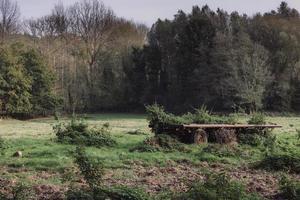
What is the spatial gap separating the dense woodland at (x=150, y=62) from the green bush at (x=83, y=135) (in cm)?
3285

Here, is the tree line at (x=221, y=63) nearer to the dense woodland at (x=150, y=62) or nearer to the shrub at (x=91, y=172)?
the dense woodland at (x=150, y=62)

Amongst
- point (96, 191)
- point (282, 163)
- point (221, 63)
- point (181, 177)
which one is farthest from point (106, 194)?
point (221, 63)

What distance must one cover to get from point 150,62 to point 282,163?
5630 cm

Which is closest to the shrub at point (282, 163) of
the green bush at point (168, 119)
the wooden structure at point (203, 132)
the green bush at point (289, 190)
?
the green bush at point (289, 190)

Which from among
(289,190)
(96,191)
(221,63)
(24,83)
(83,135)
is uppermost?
(221,63)

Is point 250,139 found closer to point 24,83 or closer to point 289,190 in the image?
point 289,190

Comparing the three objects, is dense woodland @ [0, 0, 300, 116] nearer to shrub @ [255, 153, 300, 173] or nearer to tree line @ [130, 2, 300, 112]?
tree line @ [130, 2, 300, 112]

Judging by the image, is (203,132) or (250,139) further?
(250,139)

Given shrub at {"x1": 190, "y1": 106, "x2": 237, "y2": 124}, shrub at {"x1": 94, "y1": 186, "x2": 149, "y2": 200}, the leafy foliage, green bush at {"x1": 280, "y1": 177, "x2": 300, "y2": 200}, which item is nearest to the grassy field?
green bush at {"x1": 280, "y1": 177, "x2": 300, "y2": 200}

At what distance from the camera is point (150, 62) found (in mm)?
72375

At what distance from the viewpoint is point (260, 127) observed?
24.4 metres

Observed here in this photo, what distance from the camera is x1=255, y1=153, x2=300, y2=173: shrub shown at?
16.5 metres

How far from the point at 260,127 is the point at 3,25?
5846 centimetres

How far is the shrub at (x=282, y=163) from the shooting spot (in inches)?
648
